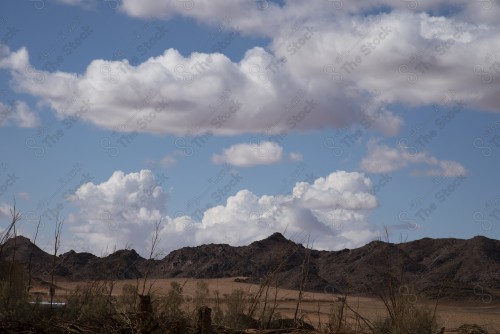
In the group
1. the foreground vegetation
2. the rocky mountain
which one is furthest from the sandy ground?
the foreground vegetation

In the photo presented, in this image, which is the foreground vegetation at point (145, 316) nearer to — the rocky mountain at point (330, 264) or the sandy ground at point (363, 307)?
the sandy ground at point (363, 307)

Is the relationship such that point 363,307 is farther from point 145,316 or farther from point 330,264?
point 145,316

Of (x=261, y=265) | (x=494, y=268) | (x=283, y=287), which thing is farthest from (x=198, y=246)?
(x=494, y=268)

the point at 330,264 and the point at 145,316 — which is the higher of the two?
the point at 330,264

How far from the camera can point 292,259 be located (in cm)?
6106

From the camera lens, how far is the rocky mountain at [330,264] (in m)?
52.8

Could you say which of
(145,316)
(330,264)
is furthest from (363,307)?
(145,316)

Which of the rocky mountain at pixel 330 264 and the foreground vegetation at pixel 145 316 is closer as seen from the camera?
the foreground vegetation at pixel 145 316

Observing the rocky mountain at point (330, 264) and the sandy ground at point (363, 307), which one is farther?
the rocky mountain at point (330, 264)

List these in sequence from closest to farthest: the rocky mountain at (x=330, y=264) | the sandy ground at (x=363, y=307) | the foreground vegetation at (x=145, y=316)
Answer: the foreground vegetation at (x=145, y=316), the sandy ground at (x=363, y=307), the rocky mountain at (x=330, y=264)

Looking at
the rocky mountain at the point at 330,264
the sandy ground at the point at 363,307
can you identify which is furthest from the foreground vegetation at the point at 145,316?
the rocky mountain at the point at 330,264

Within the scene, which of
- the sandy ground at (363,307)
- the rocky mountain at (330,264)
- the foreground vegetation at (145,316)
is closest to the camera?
the foreground vegetation at (145,316)

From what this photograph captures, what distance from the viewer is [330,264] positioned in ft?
209

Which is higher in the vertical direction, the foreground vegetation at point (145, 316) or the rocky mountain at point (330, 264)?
the rocky mountain at point (330, 264)
